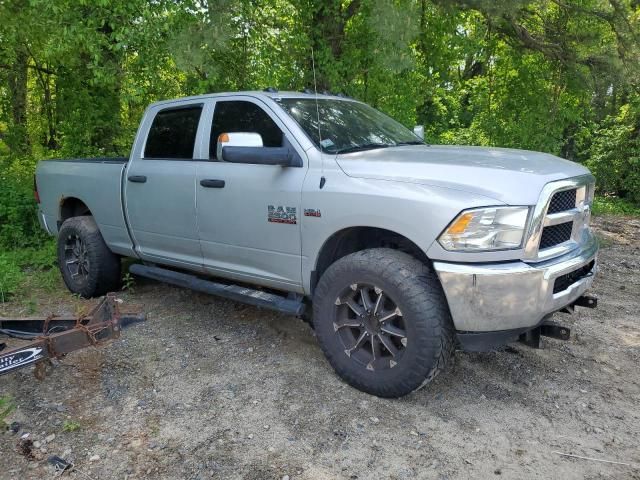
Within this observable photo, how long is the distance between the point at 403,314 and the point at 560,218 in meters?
1.11

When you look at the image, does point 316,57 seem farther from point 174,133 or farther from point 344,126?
point 344,126

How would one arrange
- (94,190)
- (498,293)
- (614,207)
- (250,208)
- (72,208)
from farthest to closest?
(614,207) → (72,208) → (94,190) → (250,208) → (498,293)

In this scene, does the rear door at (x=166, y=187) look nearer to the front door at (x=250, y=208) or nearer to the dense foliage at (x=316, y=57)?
the front door at (x=250, y=208)

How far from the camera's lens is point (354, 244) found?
12.3 feet

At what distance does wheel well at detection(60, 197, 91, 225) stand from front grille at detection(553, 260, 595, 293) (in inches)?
186

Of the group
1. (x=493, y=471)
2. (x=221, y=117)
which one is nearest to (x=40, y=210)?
(x=221, y=117)

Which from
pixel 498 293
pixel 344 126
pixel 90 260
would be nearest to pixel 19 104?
pixel 90 260

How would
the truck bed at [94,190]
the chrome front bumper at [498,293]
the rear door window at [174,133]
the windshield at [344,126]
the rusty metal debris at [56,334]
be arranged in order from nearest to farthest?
the chrome front bumper at [498,293]
the rusty metal debris at [56,334]
the windshield at [344,126]
the rear door window at [174,133]
the truck bed at [94,190]

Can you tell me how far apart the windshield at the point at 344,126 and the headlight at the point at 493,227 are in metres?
1.19

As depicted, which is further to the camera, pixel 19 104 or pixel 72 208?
pixel 19 104

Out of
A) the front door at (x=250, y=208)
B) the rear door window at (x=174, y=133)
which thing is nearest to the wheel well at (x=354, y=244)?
the front door at (x=250, y=208)

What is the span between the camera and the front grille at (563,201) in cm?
318

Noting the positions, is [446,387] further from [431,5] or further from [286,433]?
[431,5]

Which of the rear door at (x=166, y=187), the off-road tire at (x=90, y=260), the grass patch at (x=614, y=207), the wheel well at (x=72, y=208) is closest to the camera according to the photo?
the rear door at (x=166, y=187)
